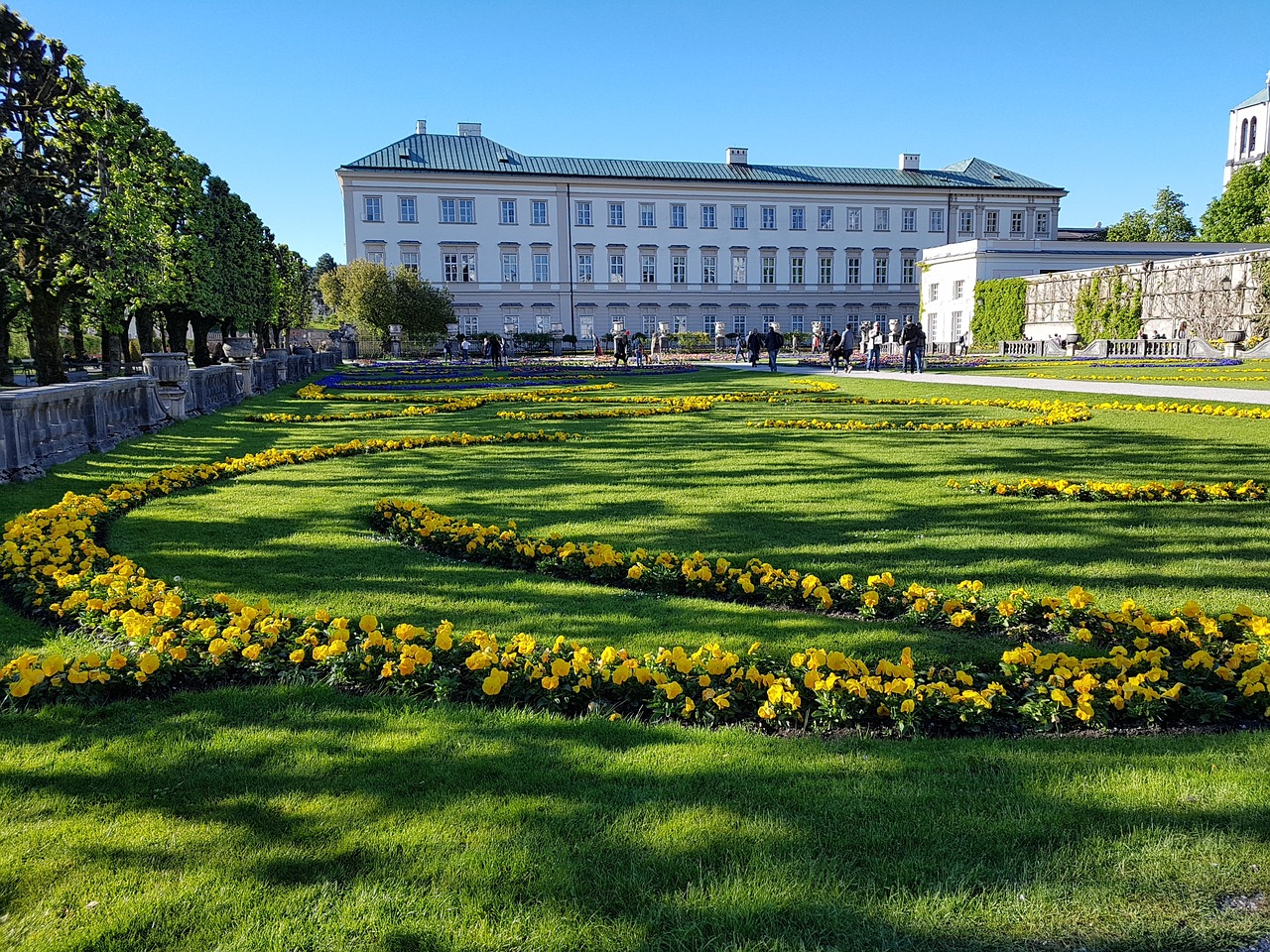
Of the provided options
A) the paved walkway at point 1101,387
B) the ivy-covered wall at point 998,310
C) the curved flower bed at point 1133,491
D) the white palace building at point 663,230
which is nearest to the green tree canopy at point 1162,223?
the white palace building at point 663,230

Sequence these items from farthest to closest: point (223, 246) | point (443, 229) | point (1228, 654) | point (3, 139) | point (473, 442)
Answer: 1. point (443, 229)
2. point (223, 246)
3. point (3, 139)
4. point (473, 442)
5. point (1228, 654)

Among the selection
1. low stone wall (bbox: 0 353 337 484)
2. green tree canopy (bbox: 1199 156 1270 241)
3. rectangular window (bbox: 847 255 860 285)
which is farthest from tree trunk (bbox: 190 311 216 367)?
green tree canopy (bbox: 1199 156 1270 241)

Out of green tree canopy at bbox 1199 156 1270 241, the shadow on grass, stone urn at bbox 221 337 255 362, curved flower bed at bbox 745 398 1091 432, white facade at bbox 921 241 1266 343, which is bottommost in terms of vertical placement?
the shadow on grass

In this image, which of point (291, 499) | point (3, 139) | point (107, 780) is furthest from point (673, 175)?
point (107, 780)

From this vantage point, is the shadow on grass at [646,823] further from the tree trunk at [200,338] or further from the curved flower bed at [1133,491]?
the tree trunk at [200,338]

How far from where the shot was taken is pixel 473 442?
37.9 feet

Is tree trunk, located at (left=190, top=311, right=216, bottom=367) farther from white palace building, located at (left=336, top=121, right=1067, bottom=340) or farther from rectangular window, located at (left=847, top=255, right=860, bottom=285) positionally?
rectangular window, located at (left=847, top=255, right=860, bottom=285)

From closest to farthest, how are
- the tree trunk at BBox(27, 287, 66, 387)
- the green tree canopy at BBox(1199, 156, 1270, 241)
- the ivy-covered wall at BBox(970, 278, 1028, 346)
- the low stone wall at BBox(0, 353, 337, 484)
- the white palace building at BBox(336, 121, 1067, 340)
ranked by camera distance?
the low stone wall at BBox(0, 353, 337, 484) → the tree trunk at BBox(27, 287, 66, 387) → the ivy-covered wall at BBox(970, 278, 1028, 346) → the green tree canopy at BBox(1199, 156, 1270, 241) → the white palace building at BBox(336, 121, 1067, 340)

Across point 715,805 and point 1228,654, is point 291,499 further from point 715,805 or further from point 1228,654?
point 1228,654

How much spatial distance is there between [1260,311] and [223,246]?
38.8 metres

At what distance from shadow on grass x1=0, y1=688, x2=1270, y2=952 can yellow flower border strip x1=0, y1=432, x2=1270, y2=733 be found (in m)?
0.18

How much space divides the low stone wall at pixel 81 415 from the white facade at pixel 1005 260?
4664 centimetres

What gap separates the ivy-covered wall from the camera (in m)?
47.4

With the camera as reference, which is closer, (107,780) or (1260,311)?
(107,780)
